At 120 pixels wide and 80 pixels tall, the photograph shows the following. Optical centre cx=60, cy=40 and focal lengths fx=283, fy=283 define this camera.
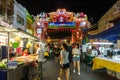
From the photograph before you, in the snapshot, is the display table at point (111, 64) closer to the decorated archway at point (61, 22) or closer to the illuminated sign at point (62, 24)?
the decorated archway at point (61, 22)

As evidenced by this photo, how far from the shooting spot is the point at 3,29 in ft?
36.2

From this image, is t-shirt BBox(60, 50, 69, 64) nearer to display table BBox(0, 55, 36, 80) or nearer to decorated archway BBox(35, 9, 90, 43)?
display table BBox(0, 55, 36, 80)

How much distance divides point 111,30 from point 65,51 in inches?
99.6

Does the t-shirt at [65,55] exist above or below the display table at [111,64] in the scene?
above

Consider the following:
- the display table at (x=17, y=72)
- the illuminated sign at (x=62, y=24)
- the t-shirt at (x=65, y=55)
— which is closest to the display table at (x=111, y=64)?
the t-shirt at (x=65, y=55)

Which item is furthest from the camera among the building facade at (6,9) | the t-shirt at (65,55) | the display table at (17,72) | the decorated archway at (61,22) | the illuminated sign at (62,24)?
the illuminated sign at (62,24)

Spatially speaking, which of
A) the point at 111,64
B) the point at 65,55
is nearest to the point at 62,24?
the point at 65,55

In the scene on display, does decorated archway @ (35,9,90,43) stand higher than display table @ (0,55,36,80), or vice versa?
decorated archway @ (35,9,90,43)

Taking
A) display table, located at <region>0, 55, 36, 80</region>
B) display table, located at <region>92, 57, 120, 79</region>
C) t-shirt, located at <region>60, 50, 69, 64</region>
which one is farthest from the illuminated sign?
t-shirt, located at <region>60, 50, 69, 64</region>

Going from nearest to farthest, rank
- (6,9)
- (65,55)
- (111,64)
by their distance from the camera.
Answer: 1. (111,64)
2. (65,55)
3. (6,9)

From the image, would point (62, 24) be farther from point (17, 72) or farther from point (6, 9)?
point (17, 72)

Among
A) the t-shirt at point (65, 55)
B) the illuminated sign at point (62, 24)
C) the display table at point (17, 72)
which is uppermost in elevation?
the illuminated sign at point (62, 24)

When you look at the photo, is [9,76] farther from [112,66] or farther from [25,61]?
[112,66]

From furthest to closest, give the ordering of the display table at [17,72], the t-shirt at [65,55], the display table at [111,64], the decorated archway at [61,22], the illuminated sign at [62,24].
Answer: the illuminated sign at [62,24]
the decorated archway at [61,22]
the t-shirt at [65,55]
the display table at [111,64]
the display table at [17,72]
